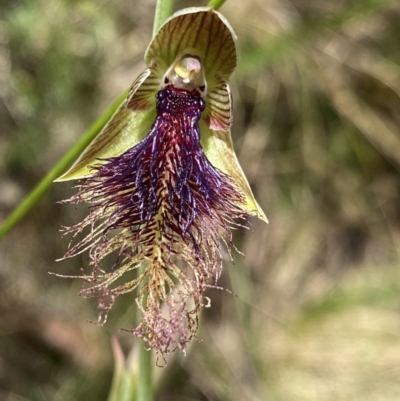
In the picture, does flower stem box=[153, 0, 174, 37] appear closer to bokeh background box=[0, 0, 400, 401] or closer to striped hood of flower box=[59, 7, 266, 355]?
striped hood of flower box=[59, 7, 266, 355]

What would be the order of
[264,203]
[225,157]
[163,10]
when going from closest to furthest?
1. [163,10]
2. [225,157]
3. [264,203]

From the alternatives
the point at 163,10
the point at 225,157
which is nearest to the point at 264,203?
the point at 225,157

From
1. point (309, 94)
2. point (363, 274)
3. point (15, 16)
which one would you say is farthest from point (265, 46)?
point (363, 274)

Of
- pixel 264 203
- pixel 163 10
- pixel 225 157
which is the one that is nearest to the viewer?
pixel 163 10

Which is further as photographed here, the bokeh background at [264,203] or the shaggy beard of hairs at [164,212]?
the bokeh background at [264,203]

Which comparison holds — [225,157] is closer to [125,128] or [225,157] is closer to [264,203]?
[125,128]

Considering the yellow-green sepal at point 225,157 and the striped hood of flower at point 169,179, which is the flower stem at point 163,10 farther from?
the yellow-green sepal at point 225,157

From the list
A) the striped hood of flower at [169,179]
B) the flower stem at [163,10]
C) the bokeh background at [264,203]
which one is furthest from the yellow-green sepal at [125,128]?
the bokeh background at [264,203]
